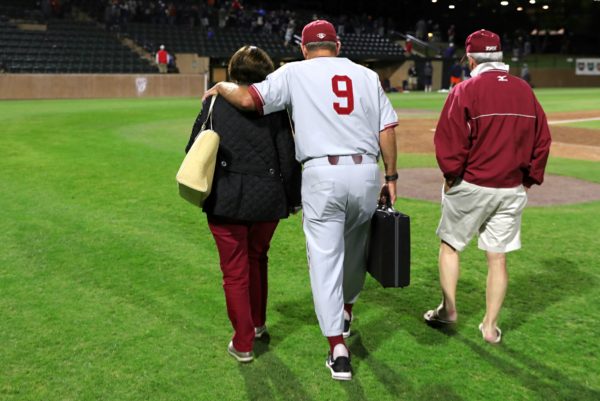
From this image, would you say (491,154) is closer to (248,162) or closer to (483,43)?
(483,43)

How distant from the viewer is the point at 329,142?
3.60 m

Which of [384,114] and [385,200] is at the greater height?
[384,114]

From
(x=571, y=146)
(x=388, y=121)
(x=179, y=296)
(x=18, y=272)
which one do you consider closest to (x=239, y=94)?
(x=388, y=121)

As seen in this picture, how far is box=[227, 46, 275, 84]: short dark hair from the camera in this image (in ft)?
12.3

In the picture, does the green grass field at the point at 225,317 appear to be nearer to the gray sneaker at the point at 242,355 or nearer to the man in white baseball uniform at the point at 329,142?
the gray sneaker at the point at 242,355

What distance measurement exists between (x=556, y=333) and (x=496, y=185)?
115cm

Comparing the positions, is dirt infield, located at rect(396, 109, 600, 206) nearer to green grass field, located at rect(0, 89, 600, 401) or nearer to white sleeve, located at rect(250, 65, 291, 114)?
Answer: green grass field, located at rect(0, 89, 600, 401)

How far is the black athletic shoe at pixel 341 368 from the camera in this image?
364cm

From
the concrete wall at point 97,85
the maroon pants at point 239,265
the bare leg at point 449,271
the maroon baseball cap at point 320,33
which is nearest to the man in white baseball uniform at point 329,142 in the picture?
the maroon baseball cap at point 320,33

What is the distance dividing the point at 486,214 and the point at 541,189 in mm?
6098

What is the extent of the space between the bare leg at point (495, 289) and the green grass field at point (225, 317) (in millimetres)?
120

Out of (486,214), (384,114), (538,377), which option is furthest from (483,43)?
(538,377)

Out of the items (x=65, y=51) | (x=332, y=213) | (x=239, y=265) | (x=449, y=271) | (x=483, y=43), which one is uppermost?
(x=65, y=51)

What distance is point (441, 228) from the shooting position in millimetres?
4465
